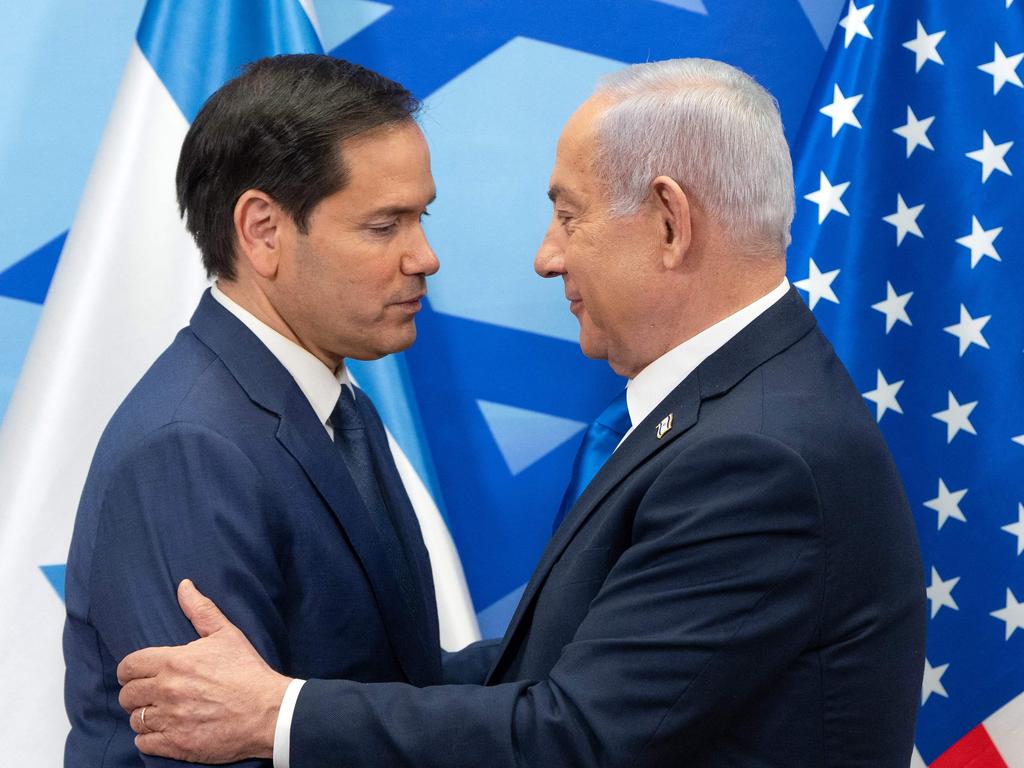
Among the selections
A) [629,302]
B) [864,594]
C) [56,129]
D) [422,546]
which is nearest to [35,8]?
[56,129]

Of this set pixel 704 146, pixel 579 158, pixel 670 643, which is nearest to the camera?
pixel 670 643

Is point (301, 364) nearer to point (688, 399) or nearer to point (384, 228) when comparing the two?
point (384, 228)

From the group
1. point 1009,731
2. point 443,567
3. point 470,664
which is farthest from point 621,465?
point 1009,731

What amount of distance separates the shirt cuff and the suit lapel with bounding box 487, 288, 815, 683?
0.87 feet

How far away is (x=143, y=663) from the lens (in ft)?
4.36

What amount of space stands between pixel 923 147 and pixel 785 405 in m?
1.02

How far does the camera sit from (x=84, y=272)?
6.85ft

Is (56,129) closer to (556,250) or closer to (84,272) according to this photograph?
(84,272)

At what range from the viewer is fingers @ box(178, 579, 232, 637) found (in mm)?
1309

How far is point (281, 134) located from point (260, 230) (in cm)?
12

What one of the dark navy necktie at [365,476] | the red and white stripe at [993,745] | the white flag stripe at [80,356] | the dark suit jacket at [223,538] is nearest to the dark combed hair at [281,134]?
the dark suit jacket at [223,538]

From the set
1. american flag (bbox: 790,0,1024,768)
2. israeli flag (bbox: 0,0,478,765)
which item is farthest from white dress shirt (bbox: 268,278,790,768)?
israeli flag (bbox: 0,0,478,765)

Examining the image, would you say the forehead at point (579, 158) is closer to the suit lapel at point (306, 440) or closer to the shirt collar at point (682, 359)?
the shirt collar at point (682, 359)

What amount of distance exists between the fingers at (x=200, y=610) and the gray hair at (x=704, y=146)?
0.62 metres
